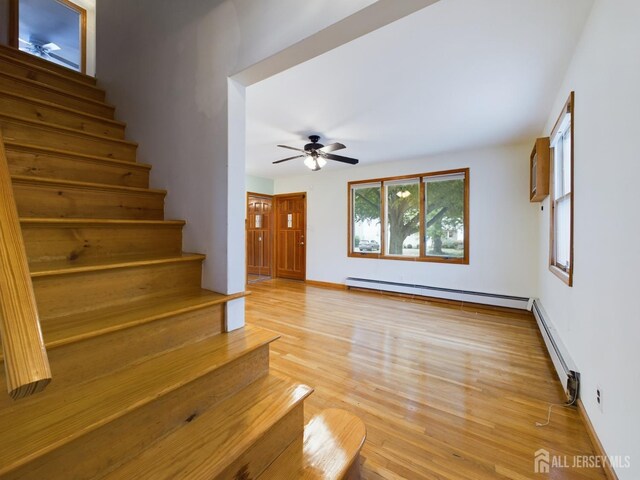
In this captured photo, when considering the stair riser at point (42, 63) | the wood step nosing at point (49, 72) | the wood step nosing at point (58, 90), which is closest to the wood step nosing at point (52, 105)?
→ the wood step nosing at point (58, 90)

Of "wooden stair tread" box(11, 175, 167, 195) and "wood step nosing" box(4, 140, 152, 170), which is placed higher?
"wood step nosing" box(4, 140, 152, 170)

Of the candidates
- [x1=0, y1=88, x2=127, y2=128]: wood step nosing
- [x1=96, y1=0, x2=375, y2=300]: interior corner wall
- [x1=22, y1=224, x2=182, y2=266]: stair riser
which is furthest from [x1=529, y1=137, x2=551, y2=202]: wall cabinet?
[x1=0, y1=88, x2=127, y2=128]: wood step nosing

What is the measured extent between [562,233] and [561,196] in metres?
0.37

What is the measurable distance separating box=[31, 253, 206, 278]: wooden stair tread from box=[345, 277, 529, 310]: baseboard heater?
13.3ft

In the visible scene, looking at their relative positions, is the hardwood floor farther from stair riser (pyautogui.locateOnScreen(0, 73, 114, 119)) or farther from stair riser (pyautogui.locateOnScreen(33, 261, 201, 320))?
stair riser (pyautogui.locateOnScreen(0, 73, 114, 119))

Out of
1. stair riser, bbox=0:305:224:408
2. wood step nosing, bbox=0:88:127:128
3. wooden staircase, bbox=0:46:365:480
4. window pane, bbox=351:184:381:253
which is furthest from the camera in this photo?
window pane, bbox=351:184:381:253

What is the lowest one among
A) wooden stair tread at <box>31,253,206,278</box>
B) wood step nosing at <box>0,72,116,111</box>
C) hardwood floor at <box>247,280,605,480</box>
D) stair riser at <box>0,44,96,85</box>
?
hardwood floor at <box>247,280,605,480</box>

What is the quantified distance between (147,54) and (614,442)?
3693 mm

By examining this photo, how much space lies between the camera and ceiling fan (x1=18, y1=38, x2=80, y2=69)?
3355 millimetres

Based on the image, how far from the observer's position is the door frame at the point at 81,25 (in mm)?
3096

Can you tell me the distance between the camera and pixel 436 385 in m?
2.16

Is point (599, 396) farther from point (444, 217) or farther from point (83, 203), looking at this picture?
point (444, 217)

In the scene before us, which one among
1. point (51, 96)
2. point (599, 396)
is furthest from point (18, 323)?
point (51, 96)

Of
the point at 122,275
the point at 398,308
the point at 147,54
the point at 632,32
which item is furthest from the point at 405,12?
the point at 398,308
